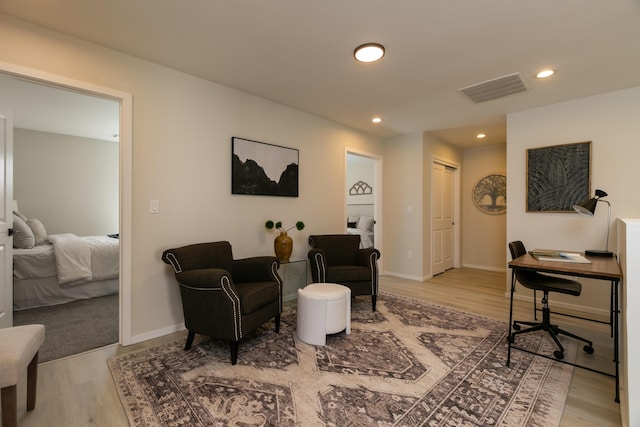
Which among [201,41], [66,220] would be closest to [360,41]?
[201,41]

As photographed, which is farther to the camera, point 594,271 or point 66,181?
point 66,181

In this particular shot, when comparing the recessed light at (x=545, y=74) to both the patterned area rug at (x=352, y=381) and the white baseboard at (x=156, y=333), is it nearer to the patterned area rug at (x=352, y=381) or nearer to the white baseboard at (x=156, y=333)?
the patterned area rug at (x=352, y=381)

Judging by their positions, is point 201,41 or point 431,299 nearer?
point 201,41

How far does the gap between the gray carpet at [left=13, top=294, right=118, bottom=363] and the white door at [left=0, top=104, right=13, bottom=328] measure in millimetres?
395

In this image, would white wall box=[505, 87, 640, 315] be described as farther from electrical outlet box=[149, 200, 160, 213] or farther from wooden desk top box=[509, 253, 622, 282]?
electrical outlet box=[149, 200, 160, 213]

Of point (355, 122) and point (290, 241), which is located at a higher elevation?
point (355, 122)

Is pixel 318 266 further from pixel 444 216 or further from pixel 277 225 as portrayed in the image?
pixel 444 216

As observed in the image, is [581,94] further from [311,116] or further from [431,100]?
[311,116]

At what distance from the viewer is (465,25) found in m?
1.98

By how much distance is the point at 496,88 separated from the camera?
2.96 m

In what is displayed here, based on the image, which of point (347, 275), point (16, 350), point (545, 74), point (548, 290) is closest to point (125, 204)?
point (16, 350)

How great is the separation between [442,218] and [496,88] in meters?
2.70

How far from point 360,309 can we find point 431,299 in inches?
40.1

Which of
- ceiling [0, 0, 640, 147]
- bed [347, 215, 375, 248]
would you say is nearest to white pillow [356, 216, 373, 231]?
bed [347, 215, 375, 248]
